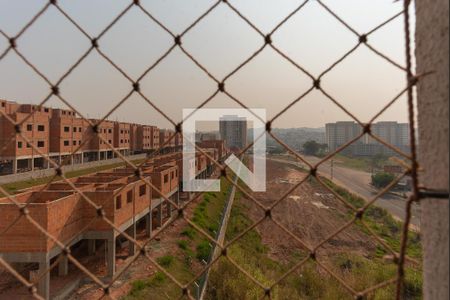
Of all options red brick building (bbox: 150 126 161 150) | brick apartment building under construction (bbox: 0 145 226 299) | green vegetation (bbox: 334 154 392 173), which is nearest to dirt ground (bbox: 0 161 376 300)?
brick apartment building under construction (bbox: 0 145 226 299)

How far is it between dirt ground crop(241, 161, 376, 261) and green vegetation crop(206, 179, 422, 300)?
0.42m

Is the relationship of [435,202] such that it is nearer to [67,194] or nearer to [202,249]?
[67,194]

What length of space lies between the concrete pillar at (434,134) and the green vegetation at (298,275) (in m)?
5.62

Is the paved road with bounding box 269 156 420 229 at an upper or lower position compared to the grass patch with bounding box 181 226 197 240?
lower

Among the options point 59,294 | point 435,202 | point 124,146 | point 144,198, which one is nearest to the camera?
→ point 435,202

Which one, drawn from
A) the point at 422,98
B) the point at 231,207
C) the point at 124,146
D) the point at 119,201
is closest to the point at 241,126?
the point at 124,146

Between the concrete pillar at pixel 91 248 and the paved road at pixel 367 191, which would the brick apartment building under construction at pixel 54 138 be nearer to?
the concrete pillar at pixel 91 248

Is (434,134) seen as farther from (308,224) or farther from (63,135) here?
(63,135)

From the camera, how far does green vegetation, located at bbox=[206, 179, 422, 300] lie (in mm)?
6195

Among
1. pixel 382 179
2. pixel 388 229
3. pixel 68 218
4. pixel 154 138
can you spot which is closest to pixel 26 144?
pixel 68 218

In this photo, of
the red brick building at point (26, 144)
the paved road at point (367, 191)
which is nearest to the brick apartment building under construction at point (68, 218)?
the red brick building at point (26, 144)

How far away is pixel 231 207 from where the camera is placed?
14555 millimetres

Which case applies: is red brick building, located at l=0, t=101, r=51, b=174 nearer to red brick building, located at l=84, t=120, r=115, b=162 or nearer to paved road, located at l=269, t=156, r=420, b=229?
red brick building, located at l=84, t=120, r=115, b=162

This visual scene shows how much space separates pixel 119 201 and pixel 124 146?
58.7ft
